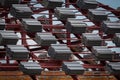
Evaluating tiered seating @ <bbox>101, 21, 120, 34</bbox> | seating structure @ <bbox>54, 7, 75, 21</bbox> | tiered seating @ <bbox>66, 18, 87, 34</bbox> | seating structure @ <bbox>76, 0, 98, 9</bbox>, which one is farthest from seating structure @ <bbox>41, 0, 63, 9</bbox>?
tiered seating @ <bbox>101, 21, 120, 34</bbox>

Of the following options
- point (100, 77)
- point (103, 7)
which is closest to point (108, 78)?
point (100, 77)

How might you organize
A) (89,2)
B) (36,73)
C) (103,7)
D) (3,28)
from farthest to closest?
(103,7), (89,2), (3,28), (36,73)

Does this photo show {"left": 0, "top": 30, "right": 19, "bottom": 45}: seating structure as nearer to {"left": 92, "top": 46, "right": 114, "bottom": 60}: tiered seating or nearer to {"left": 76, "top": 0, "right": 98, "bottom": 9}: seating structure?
{"left": 92, "top": 46, "right": 114, "bottom": 60}: tiered seating

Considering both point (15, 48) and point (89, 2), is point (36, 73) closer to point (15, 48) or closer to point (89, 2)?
point (15, 48)

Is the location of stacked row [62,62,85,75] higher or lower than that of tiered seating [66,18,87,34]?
lower

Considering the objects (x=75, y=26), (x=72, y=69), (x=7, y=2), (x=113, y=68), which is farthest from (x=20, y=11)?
(x=113, y=68)

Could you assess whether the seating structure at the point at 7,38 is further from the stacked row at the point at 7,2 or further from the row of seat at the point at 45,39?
the stacked row at the point at 7,2

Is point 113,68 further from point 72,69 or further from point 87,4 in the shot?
point 87,4

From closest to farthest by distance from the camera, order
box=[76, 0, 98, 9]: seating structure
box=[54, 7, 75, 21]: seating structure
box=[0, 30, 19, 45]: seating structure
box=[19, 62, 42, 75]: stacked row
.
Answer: box=[19, 62, 42, 75]: stacked row
box=[0, 30, 19, 45]: seating structure
box=[54, 7, 75, 21]: seating structure
box=[76, 0, 98, 9]: seating structure

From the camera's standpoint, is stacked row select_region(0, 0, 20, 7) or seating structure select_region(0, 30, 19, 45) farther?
stacked row select_region(0, 0, 20, 7)

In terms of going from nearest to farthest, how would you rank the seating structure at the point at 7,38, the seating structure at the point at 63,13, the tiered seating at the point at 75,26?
the seating structure at the point at 7,38
the tiered seating at the point at 75,26
the seating structure at the point at 63,13

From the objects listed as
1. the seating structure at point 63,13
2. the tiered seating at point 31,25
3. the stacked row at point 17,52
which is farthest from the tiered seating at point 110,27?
the stacked row at point 17,52

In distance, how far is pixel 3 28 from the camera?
4070 mm

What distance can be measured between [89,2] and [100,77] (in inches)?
33.7
